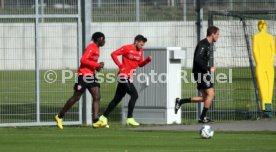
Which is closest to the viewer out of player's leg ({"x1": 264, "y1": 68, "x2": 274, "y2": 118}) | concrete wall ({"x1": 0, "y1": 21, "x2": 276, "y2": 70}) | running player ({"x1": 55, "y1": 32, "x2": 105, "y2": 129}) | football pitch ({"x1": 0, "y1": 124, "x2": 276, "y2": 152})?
football pitch ({"x1": 0, "y1": 124, "x2": 276, "y2": 152})

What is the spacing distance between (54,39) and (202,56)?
11.2 ft

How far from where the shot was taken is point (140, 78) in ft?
76.2

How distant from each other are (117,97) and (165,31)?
3.02 meters

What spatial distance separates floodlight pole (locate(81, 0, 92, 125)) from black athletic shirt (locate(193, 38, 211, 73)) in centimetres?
251

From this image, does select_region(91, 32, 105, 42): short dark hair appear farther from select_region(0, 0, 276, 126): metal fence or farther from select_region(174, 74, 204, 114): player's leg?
select_region(174, 74, 204, 114): player's leg

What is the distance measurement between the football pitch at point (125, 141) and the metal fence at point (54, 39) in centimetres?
207

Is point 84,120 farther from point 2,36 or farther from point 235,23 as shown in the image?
point 235,23

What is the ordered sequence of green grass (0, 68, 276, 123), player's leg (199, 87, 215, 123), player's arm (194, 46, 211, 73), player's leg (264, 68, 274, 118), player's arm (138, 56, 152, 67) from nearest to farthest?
1. player's arm (138, 56, 152, 67)
2. player's arm (194, 46, 211, 73)
3. player's leg (199, 87, 215, 123)
4. green grass (0, 68, 276, 123)
5. player's leg (264, 68, 274, 118)

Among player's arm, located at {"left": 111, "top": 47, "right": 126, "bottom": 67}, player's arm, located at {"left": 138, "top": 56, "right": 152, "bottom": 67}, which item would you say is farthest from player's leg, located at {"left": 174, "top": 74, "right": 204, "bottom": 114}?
player's arm, located at {"left": 111, "top": 47, "right": 126, "bottom": 67}

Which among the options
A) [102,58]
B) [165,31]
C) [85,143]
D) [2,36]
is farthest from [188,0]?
[85,143]

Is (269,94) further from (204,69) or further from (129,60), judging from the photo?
(129,60)

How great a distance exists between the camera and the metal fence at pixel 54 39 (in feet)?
75.1

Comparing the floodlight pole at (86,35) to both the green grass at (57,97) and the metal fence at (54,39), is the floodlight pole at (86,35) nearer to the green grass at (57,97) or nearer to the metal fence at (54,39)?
the metal fence at (54,39)

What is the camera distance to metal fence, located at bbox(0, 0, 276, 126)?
901 inches
